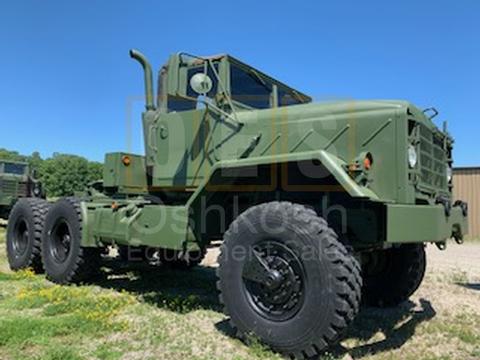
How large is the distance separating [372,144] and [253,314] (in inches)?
73.8

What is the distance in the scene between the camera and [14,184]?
2023 cm

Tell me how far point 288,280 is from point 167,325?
1.44 m

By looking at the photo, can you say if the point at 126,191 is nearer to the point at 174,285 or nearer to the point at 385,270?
the point at 174,285

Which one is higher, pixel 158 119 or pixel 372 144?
pixel 158 119

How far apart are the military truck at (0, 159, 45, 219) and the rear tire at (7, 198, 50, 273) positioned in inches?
469

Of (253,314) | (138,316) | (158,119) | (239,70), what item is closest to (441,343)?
(253,314)

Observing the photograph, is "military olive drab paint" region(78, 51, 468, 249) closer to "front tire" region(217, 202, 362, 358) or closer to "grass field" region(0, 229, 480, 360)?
"front tire" region(217, 202, 362, 358)

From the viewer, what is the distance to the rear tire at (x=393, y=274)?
5.83 meters

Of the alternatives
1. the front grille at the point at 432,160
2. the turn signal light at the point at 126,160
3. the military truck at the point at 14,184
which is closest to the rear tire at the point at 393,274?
the front grille at the point at 432,160

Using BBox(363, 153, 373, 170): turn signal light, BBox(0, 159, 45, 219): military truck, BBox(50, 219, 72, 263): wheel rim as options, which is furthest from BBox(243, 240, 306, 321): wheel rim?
BBox(0, 159, 45, 219): military truck

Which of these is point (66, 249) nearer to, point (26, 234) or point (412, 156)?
point (26, 234)

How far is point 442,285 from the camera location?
24.7ft

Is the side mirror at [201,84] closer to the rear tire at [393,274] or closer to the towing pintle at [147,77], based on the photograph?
the towing pintle at [147,77]

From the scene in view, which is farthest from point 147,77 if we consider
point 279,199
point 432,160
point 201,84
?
point 432,160
